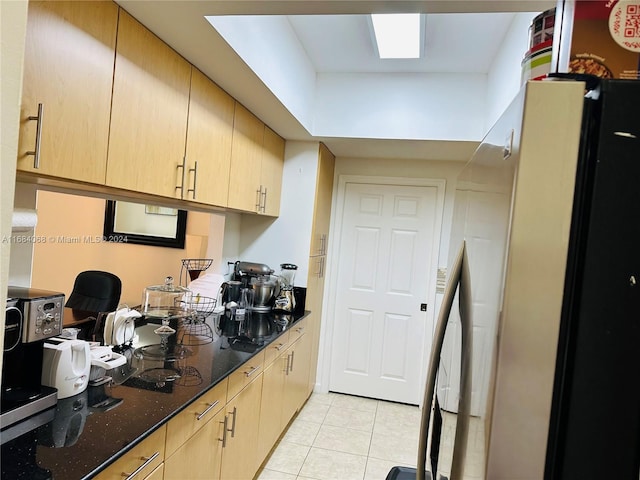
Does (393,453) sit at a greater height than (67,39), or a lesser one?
Result: lesser

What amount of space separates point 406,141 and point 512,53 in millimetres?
1001

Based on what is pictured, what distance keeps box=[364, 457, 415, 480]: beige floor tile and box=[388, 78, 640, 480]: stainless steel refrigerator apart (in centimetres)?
243

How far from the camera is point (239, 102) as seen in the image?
243 cm

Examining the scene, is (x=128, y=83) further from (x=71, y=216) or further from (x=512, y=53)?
(x=512, y=53)

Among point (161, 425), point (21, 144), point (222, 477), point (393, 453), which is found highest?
point (21, 144)

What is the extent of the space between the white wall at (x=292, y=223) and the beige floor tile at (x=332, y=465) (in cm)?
124

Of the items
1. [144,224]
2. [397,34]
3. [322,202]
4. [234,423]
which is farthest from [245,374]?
[397,34]

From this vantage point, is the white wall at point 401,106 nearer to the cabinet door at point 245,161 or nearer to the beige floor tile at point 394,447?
the cabinet door at point 245,161

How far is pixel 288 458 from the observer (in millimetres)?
2730

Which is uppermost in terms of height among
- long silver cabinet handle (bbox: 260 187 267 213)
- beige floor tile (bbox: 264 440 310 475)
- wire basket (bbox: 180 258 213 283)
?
long silver cabinet handle (bbox: 260 187 267 213)

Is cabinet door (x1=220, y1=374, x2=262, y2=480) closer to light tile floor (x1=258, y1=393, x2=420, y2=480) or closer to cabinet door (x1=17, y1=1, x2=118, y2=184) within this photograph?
light tile floor (x1=258, y1=393, x2=420, y2=480)

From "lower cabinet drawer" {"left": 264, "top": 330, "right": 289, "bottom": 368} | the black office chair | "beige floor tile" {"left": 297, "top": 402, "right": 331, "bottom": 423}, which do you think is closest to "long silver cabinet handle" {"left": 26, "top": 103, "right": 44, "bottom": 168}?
the black office chair

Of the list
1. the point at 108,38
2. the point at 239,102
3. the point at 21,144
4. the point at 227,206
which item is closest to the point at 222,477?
the point at 227,206

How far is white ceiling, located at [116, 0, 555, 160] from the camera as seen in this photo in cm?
137
